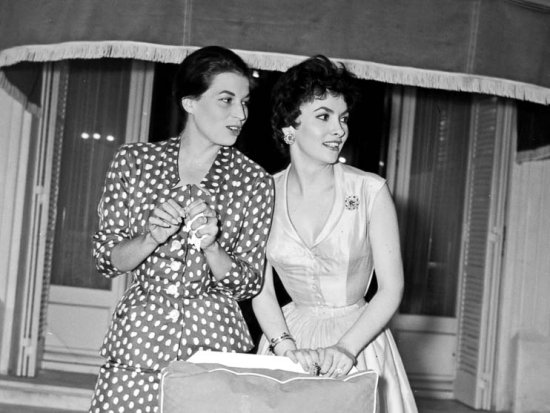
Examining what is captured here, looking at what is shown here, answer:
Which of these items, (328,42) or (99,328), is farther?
(99,328)

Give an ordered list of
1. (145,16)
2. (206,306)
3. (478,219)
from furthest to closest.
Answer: (478,219) < (145,16) < (206,306)

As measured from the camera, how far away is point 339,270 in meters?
2.24

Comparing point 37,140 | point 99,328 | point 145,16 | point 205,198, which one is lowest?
point 99,328

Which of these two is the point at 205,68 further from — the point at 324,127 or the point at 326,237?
the point at 326,237

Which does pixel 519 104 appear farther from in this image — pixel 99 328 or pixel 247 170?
pixel 247 170

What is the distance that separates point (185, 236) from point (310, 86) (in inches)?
22.1

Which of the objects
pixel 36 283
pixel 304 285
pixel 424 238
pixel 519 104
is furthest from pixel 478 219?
pixel 304 285

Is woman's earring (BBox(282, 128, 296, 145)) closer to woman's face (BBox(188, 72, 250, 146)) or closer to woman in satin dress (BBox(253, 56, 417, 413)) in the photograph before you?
woman in satin dress (BBox(253, 56, 417, 413))

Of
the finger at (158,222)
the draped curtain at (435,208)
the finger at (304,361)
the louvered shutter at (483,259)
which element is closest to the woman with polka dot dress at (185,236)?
the finger at (158,222)

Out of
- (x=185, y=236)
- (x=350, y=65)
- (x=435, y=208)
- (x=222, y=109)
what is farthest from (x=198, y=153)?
(x=435, y=208)

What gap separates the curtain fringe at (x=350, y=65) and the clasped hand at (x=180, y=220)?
1578 mm

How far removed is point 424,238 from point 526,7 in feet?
9.52

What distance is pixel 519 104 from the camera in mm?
5586

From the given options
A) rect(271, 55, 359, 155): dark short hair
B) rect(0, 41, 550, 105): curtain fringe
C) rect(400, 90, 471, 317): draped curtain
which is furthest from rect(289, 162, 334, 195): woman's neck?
rect(400, 90, 471, 317): draped curtain
